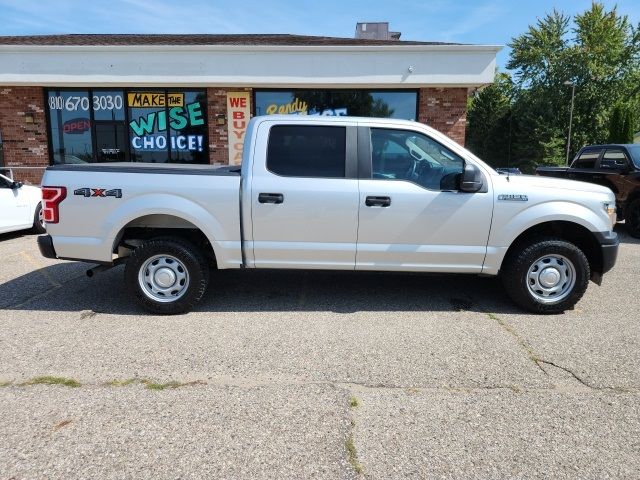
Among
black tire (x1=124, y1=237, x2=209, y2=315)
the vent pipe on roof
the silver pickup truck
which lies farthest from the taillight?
the vent pipe on roof

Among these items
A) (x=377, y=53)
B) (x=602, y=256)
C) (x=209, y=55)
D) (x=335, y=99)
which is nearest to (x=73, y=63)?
(x=209, y=55)

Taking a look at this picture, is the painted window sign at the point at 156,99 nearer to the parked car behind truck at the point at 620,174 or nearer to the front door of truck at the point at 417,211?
the parked car behind truck at the point at 620,174

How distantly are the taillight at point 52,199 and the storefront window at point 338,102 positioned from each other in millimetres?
9706

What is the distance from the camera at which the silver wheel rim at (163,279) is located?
473 centimetres

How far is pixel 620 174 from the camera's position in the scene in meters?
9.38

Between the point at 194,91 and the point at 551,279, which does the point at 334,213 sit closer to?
the point at 551,279

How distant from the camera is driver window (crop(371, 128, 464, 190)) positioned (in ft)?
15.3

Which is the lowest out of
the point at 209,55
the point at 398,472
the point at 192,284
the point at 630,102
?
the point at 398,472

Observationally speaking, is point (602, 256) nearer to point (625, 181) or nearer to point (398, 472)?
point (398, 472)

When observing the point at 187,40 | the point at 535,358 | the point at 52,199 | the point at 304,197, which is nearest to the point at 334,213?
the point at 304,197

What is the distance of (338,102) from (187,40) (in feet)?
19.4

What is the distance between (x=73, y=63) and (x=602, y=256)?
13338 millimetres

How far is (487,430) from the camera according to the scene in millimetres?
2824

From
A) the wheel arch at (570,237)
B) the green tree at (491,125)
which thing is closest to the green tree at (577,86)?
the green tree at (491,125)
